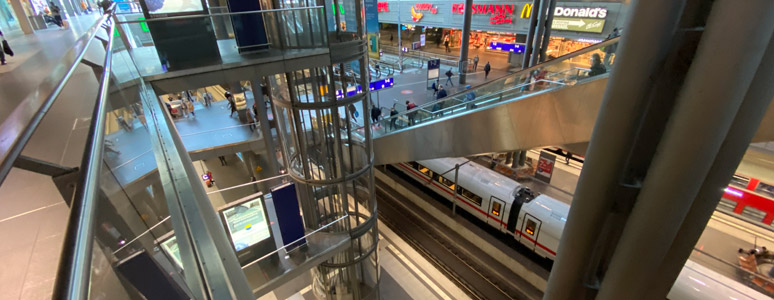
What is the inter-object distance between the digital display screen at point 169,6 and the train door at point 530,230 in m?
8.56

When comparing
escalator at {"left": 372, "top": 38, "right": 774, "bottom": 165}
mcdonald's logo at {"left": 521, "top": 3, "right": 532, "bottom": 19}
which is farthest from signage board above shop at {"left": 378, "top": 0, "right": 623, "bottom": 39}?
escalator at {"left": 372, "top": 38, "right": 774, "bottom": 165}

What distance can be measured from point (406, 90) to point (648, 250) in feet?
58.5

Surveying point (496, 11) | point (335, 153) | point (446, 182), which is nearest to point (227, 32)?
point (335, 153)

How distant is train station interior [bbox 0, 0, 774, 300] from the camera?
3.09ft

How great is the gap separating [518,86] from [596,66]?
→ 1752 millimetres

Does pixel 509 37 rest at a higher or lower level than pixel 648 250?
lower

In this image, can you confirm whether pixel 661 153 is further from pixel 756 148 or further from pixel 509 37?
pixel 509 37

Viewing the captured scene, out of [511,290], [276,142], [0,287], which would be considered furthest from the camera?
[276,142]

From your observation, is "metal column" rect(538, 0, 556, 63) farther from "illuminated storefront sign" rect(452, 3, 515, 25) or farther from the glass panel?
the glass panel

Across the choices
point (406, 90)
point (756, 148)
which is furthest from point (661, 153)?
point (406, 90)

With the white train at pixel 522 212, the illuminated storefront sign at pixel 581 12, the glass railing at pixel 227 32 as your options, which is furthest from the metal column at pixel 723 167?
the illuminated storefront sign at pixel 581 12

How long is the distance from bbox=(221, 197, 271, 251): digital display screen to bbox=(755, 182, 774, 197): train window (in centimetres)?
1248

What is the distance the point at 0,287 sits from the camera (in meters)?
0.73

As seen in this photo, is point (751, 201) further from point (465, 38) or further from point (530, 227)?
point (465, 38)
